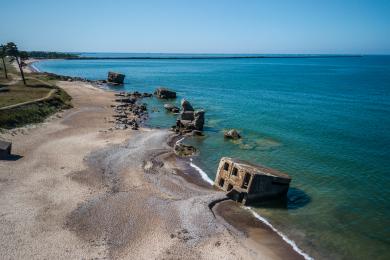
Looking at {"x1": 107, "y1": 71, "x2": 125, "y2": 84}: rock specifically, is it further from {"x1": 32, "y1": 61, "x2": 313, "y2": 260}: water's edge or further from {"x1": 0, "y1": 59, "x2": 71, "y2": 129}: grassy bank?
{"x1": 32, "y1": 61, "x2": 313, "y2": 260}: water's edge

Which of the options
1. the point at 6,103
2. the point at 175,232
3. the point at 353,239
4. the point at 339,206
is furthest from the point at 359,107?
the point at 6,103

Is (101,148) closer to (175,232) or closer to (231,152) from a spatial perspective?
(231,152)

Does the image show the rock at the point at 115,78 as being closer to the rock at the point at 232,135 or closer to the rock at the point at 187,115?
the rock at the point at 187,115

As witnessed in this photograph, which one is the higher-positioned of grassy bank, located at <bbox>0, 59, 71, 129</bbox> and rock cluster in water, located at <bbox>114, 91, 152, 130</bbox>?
grassy bank, located at <bbox>0, 59, 71, 129</bbox>

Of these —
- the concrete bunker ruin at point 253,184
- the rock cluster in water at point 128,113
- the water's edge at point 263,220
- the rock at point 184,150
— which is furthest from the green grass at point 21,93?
the concrete bunker ruin at point 253,184

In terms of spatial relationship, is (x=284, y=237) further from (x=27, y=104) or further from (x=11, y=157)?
(x=27, y=104)

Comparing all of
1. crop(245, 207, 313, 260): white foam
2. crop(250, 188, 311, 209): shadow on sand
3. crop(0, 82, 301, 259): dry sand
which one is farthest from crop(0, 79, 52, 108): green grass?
crop(245, 207, 313, 260): white foam
